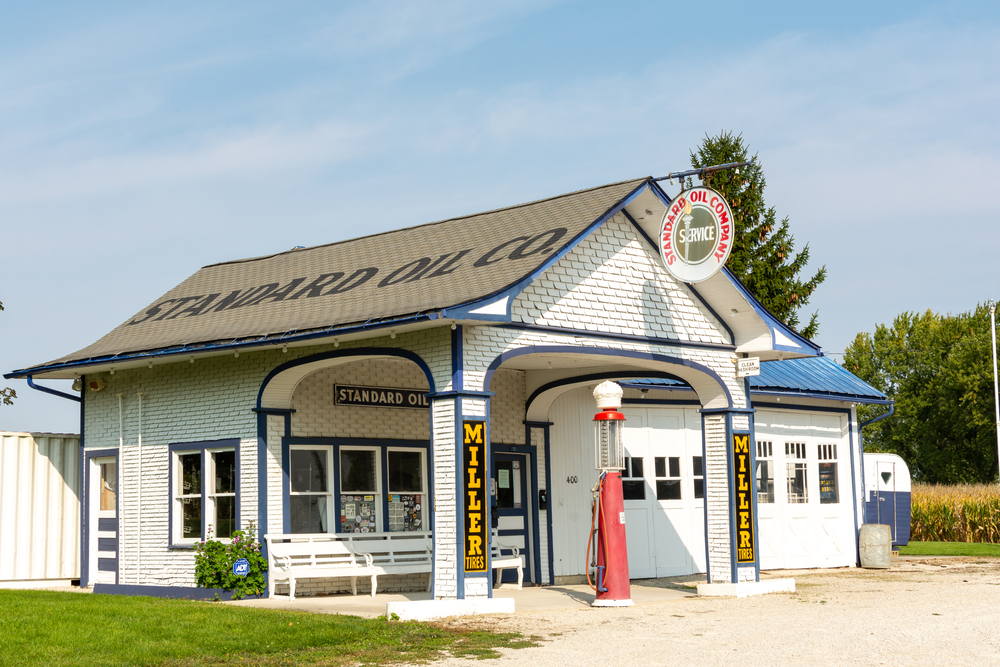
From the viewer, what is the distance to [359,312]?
1396 cm

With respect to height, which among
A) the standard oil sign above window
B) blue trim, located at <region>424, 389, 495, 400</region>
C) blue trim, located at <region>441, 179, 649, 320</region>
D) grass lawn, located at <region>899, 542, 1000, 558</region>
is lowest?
grass lawn, located at <region>899, 542, 1000, 558</region>

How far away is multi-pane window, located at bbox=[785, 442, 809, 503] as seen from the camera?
21.4 meters

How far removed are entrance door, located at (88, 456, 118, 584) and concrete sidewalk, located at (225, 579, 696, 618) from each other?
3.61m

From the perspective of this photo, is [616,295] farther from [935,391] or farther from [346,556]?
[935,391]

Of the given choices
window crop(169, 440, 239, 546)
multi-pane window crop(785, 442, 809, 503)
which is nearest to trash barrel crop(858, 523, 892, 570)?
multi-pane window crop(785, 442, 809, 503)

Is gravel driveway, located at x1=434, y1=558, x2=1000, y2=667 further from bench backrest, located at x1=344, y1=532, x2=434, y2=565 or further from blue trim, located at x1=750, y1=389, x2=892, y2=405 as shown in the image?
blue trim, located at x1=750, y1=389, x2=892, y2=405

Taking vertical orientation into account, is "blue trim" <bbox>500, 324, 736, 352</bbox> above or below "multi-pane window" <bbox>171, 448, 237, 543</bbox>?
above

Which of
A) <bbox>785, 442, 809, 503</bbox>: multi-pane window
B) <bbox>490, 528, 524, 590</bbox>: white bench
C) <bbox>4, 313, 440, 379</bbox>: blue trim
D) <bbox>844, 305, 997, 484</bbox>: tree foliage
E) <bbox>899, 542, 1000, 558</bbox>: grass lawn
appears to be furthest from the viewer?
<bbox>844, 305, 997, 484</bbox>: tree foliage

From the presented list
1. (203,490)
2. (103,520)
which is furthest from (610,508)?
(103,520)

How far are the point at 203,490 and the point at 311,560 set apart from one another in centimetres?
199

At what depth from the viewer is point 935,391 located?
6500 centimetres

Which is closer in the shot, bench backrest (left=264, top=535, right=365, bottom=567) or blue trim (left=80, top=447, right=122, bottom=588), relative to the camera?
bench backrest (left=264, top=535, right=365, bottom=567)

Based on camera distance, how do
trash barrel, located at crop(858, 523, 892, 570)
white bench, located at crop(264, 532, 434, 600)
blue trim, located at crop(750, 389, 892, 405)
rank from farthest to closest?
trash barrel, located at crop(858, 523, 892, 570)
blue trim, located at crop(750, 389, 892, 405)
white bench, located at crop(264, 532, 434, 600)

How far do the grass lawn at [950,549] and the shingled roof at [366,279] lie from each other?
46.4 ft
